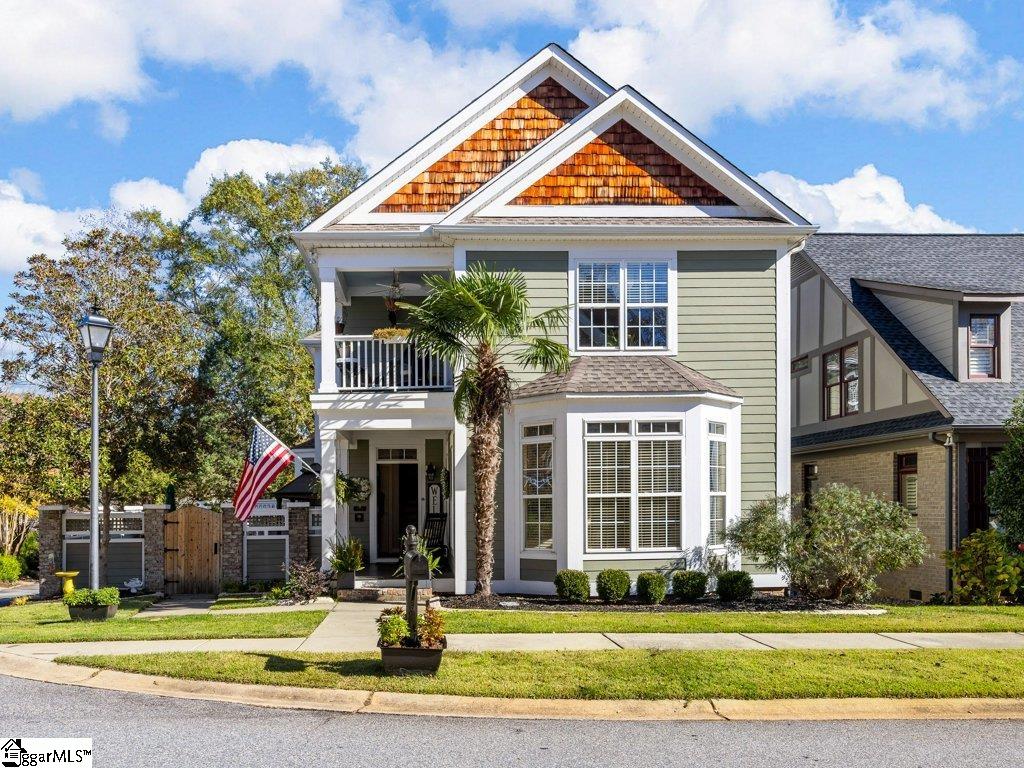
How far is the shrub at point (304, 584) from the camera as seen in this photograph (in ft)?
50.3

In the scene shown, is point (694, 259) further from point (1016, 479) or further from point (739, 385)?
point (1016, 479)

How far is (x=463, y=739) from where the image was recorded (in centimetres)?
751

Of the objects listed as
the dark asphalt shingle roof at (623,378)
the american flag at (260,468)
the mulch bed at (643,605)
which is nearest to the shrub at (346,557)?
the american flag at (260,468)

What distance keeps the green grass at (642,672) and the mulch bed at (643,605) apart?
387 cm

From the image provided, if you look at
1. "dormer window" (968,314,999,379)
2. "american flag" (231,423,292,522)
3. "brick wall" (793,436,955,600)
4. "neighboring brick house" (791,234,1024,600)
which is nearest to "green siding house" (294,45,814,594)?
"american flag" (231,423,292,522)

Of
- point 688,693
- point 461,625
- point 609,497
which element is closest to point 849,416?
point 609,497

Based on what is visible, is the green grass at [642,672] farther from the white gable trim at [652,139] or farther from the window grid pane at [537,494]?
the white gable trim at [652,139]

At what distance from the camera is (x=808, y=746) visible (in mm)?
7441

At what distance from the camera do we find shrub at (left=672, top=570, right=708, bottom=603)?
49.0ft

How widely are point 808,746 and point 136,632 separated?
26.9ft

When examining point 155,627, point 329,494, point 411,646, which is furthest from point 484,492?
point 411,646

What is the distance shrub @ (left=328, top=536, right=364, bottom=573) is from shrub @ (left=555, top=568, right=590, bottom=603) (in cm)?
345

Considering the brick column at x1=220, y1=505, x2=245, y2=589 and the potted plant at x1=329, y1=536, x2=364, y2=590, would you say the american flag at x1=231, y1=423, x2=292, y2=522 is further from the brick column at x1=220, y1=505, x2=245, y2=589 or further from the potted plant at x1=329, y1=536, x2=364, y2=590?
the brick column at x1=220, y1=505, x2=245, y2=589

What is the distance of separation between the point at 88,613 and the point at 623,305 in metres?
9.58
